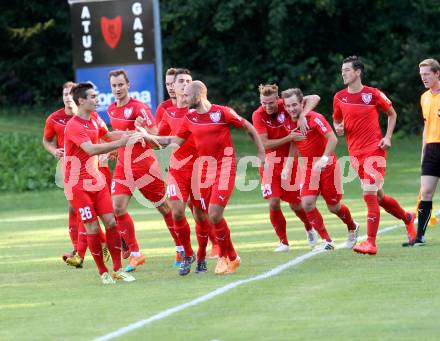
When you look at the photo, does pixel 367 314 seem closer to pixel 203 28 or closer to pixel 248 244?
pixel 248 244

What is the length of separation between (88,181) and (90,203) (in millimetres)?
243

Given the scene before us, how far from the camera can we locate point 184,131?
13.6m

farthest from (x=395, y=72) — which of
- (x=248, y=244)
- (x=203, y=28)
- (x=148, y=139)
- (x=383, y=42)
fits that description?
(x=148, y=139)

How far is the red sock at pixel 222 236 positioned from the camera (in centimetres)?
1338

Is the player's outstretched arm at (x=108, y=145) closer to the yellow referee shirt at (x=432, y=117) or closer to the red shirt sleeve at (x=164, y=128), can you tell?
the red shirt sleeve at (x=164, y=128)

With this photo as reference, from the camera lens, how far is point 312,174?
15.3 metres

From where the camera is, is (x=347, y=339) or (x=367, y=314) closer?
(x=347, y=339)

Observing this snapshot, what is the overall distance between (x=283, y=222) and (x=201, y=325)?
5878 mm

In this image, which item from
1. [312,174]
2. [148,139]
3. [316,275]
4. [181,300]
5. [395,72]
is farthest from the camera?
[395,72]

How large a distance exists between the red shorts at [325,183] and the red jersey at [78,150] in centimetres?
301

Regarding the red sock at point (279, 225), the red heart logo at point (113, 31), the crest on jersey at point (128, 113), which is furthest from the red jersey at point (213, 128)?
the red heart logo at point (113, 31)

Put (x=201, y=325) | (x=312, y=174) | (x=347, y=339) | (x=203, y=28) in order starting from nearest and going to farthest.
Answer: (x=347, y=339) < (x=201, y=325) < (x=312, y=174) < (x=203, y=28)

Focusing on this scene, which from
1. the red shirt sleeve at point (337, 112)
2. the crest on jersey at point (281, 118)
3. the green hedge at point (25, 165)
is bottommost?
the green hedge at point (25, 165)

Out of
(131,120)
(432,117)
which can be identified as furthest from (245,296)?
(432,117)
